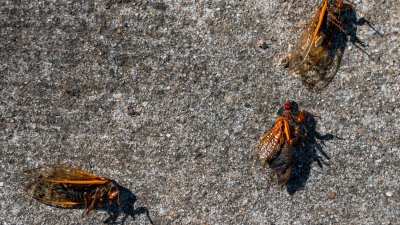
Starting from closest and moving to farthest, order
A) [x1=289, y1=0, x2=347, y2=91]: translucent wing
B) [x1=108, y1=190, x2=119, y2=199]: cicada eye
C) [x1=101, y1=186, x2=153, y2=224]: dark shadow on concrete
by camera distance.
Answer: [x1=289, y1=0, x2=347, y2=91]: translucent wing < [x1=108, y1=190, x2=119, y2=199]: cicada eye < [x1=101, y1=186, x2=153, y2=224]: dark shadow on concrete

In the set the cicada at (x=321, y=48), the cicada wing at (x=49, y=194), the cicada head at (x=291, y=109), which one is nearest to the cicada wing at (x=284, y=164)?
the cicada head at (x=291, y=109)

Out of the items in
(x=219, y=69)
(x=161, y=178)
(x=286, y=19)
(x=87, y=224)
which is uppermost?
(x=286, y=19)

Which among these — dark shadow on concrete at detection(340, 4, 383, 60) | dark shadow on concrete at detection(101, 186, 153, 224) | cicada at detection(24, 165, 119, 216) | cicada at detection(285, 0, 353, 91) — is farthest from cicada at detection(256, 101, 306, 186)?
cicada at detection(24, 165, 119, 216)

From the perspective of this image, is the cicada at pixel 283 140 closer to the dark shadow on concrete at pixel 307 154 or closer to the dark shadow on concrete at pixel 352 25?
the dark shadow on concrete at pixel 307 154

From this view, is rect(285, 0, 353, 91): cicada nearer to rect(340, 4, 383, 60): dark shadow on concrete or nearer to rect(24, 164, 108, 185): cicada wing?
rect(340, 4, 383, 60): dark shadow on concrete

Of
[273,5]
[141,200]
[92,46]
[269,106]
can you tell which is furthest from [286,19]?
[141,200]

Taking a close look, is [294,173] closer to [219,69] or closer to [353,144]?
[353,144]
